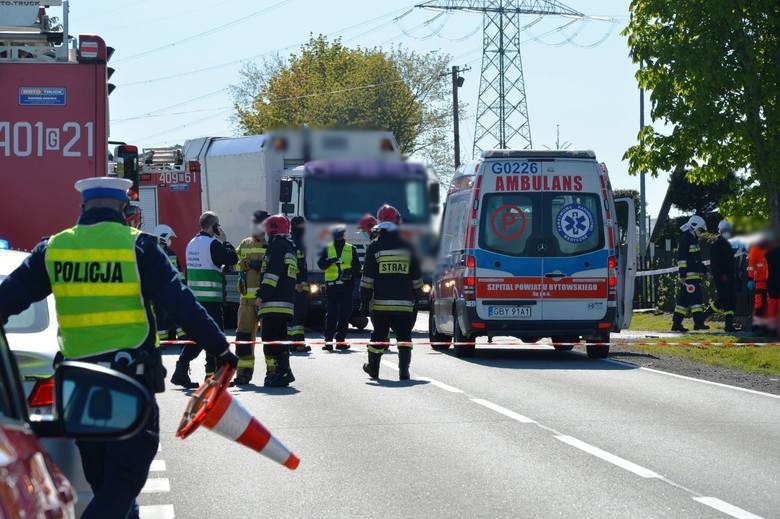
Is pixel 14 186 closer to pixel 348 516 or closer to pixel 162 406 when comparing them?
pixel 162 406

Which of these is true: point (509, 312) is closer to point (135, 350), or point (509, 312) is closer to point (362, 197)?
point (135, 350)

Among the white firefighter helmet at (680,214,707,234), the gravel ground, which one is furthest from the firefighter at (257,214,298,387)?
the white firefighter helmet at (680,214,707,234)

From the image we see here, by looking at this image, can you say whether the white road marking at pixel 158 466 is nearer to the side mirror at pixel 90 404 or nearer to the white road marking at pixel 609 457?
the white road marking at pixel 609 457

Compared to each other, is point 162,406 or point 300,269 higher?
point 300,269

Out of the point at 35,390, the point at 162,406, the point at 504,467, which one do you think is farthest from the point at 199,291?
the point at 35,390

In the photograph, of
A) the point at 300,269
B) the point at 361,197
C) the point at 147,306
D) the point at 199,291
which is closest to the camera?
the point at 361,197

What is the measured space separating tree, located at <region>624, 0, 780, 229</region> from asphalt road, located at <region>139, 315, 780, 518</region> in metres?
4.05

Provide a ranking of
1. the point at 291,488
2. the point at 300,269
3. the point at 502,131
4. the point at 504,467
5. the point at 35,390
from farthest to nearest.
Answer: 1. the point at 300,269
2. the point at 504,467
3. the point at 291,488
4. the point at 35,390
5. the point at 502,131

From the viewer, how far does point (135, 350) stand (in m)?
5.98

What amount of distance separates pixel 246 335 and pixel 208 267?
1466mm

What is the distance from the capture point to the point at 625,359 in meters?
20.2

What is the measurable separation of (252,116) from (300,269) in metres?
13.0

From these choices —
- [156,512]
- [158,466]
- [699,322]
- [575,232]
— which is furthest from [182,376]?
[699,322]


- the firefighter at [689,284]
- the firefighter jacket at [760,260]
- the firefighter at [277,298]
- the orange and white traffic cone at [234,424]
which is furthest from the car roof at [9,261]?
the firefighter at [689,284]
